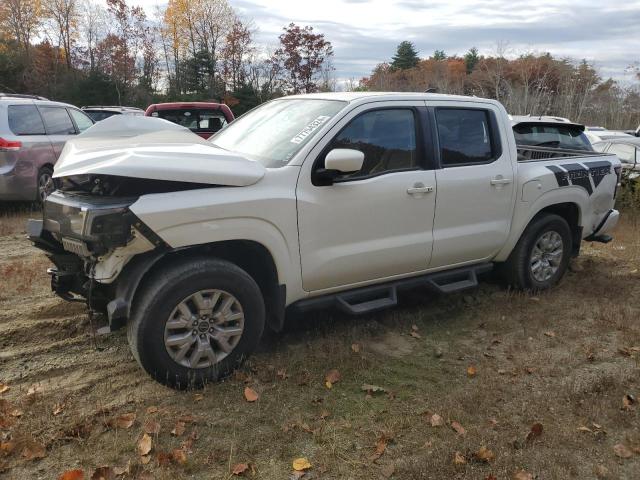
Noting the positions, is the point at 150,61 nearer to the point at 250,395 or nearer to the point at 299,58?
the point at 299,58

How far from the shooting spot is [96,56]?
38375 mm

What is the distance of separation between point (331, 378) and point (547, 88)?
109ft

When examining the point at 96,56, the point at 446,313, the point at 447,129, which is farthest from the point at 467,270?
the point at 96,56

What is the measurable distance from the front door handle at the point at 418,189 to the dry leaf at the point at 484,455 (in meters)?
2.01

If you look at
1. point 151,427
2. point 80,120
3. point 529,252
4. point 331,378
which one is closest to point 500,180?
Result: point 529,252

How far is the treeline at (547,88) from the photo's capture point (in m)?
29.0

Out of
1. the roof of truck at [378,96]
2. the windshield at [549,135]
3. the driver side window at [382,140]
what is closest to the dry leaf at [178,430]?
the driver side window at [382,140]

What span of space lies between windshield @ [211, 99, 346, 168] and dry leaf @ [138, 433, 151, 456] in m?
1.93

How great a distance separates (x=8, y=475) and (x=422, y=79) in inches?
1445

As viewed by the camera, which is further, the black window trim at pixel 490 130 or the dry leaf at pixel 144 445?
the black window trim at pixel 490 130

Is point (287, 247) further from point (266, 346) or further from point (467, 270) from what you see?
point (467, 270)

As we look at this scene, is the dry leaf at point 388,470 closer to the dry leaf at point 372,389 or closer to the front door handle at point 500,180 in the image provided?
the dry leaf at point 372,389

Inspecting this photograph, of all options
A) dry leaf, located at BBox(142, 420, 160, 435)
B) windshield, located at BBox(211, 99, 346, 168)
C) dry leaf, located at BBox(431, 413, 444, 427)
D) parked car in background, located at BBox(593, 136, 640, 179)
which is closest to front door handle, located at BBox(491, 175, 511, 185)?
windshield, located at BBox(211, 99, 346, 168)

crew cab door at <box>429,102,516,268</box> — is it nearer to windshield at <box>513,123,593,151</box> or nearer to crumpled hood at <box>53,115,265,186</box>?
crumpled hood at <box>53,115,265,186</box>
